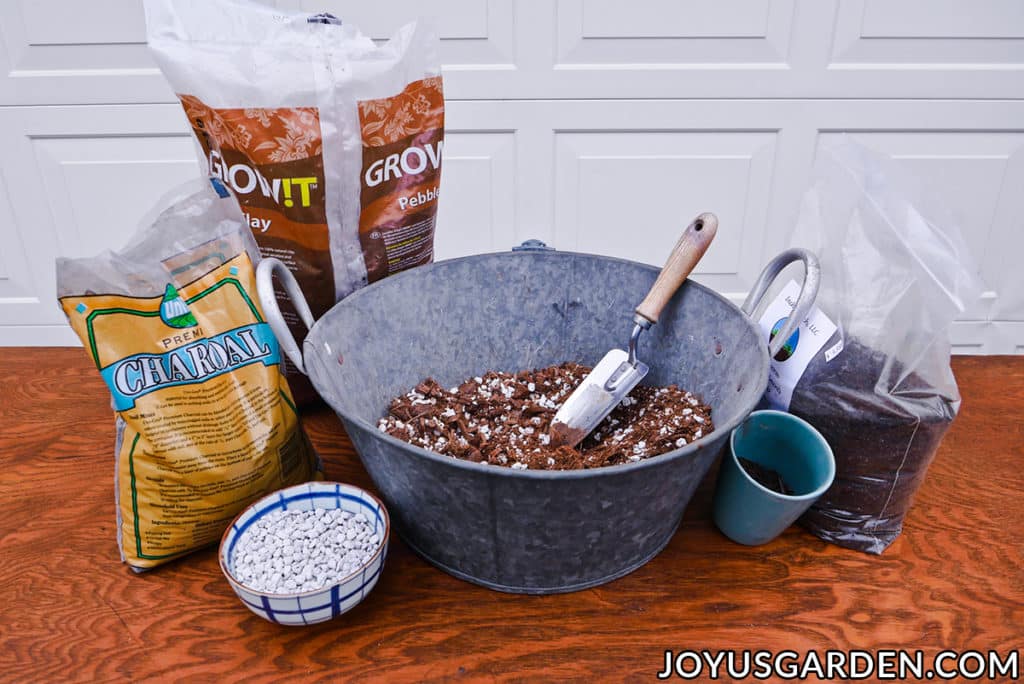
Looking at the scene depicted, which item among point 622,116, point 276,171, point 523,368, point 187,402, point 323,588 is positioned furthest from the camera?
point 622,116

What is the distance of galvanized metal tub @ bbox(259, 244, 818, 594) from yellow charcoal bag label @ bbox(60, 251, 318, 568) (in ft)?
0.19

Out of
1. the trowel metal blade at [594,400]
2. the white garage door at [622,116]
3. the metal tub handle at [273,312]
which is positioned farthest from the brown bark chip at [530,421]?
the white garage door at [622,116]

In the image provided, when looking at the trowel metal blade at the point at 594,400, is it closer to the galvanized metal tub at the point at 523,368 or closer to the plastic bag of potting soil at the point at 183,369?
the galvanized metal tub at the point at 523,368

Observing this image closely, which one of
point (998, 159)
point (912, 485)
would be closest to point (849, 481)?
point (912, 485)

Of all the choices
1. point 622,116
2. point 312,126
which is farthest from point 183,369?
point 622,116

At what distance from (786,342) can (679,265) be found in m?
Answer: 0.13

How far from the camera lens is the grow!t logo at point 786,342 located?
0.66 m

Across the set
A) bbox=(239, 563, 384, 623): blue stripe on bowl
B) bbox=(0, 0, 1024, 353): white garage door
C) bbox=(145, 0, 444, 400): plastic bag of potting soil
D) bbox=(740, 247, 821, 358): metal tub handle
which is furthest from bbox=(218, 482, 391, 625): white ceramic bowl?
bbox=(0, 0, 1024, 353): white garage door

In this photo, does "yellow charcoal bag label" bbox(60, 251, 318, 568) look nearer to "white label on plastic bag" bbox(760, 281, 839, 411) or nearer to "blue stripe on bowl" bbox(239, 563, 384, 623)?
"blue stripe on bowl" bbox(239, 563, 384, 623)

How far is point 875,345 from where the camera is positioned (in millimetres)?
624

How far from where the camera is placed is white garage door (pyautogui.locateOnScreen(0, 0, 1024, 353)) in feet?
5.11

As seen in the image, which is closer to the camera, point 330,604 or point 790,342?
point 330,604

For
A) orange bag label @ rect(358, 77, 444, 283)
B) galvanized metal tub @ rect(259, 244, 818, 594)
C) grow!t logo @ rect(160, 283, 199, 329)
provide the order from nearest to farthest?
galvanized metal tub @ rect(259, 244, 818, 594) < grow!t logo @ rect(160, 283, 199, 329) < orange bag label @ rect(358, 77, 444, 283)

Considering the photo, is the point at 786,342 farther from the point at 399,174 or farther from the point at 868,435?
the point at 399,174
